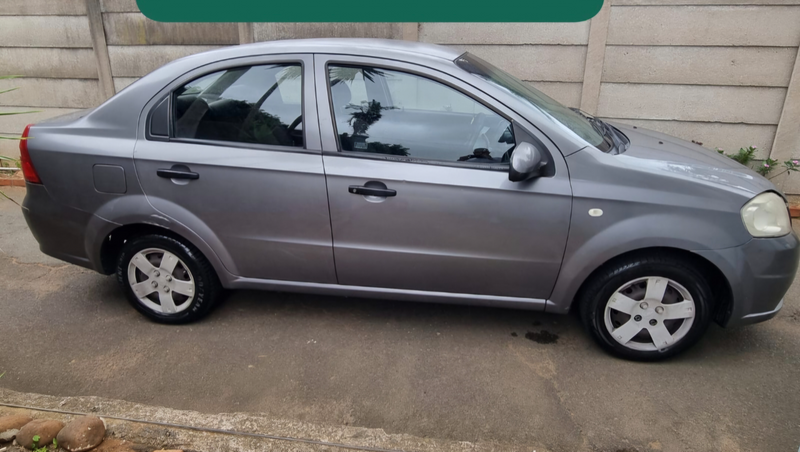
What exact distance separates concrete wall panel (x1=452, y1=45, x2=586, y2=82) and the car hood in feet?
7.55

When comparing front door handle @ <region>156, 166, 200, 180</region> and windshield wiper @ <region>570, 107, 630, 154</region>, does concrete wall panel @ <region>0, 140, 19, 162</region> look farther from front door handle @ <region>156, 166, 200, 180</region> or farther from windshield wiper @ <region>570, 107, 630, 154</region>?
windshield wiper @ <region>570, 107, 630, 154</region>

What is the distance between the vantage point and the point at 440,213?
111 inches

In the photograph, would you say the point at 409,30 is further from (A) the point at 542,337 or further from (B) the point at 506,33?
(A) the point at 542,337

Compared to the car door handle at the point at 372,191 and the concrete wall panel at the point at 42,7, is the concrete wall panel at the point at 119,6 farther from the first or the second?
the car door handle at the point at 372,191

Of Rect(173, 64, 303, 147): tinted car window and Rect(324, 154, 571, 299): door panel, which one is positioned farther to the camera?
Rect(173, 64, 303, 147): tinted car window

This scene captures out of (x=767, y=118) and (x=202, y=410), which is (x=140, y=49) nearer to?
(x=202, y=410)

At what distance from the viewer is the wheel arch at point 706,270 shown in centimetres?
277

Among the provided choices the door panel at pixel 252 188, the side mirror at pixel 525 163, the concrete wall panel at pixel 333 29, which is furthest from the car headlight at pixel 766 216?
the concrete wall panel at pixel 333 29

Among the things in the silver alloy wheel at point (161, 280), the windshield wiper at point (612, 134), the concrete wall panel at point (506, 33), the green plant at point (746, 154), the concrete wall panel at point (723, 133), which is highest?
the concrete wall panel at point (506, 33)

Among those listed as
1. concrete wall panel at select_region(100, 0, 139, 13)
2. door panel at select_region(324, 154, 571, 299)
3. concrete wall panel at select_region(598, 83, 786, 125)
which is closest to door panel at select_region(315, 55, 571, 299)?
door panel at select_region(324, 154, 571, 299)

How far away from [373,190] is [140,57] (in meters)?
4.80

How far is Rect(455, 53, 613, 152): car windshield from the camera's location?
293cm

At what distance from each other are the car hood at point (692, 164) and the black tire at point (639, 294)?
46 centimetres

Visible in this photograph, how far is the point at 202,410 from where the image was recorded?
2613mm
